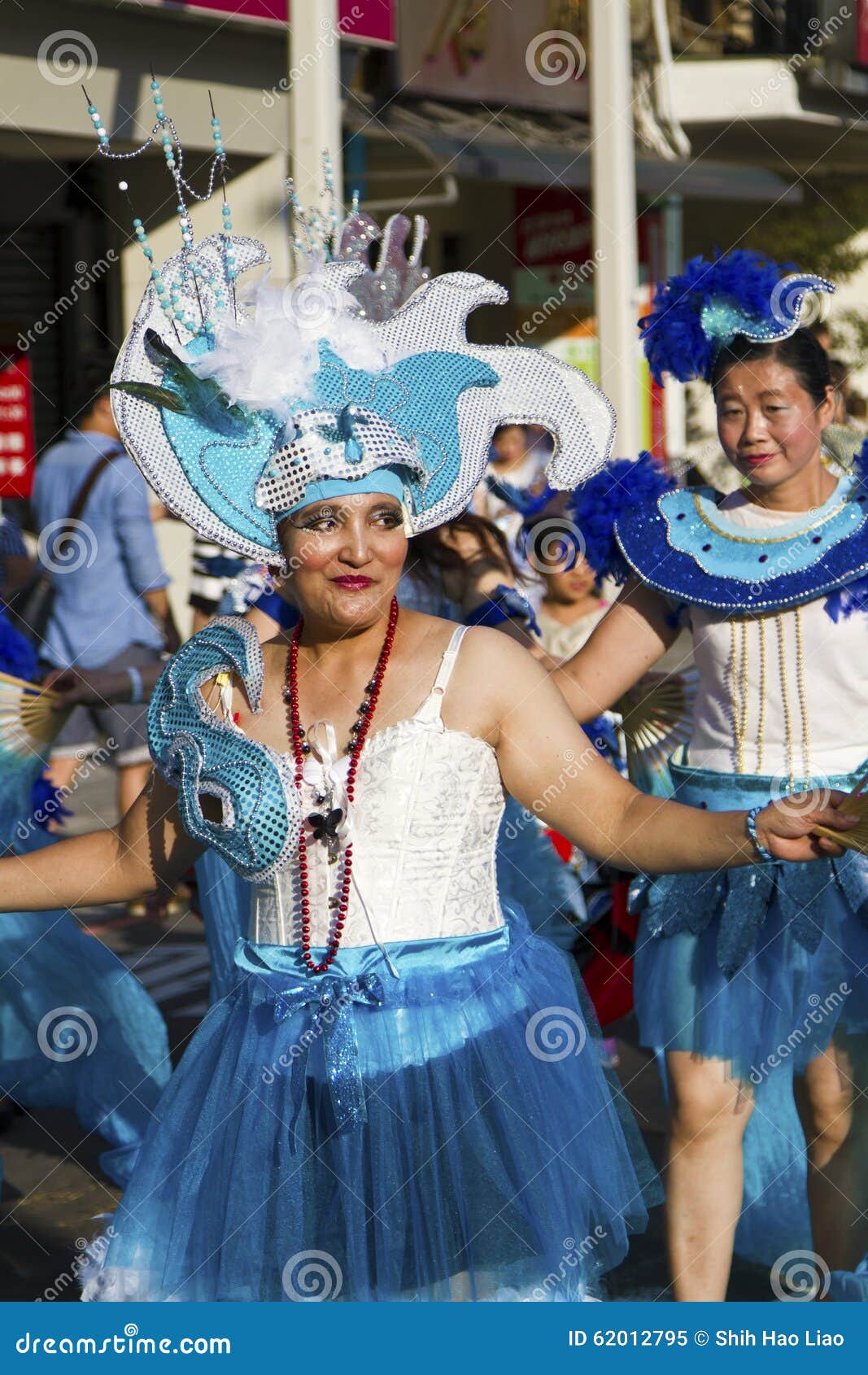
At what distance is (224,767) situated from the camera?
2637 millimetres

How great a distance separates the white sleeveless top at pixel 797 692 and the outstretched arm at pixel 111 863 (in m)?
1.36

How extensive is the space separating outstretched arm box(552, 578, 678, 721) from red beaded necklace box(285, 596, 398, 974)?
109 cm

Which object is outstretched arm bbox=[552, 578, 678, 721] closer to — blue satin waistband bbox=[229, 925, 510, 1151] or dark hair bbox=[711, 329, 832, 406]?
dark hair bbox=[711, 329, 832, 406]

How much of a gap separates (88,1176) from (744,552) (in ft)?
8.10

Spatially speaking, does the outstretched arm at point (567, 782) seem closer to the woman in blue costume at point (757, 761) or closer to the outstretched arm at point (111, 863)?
the outstretched arm at point (111, 863)

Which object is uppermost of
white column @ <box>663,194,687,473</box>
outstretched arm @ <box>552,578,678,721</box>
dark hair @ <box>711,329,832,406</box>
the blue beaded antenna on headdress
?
white column @ <box>663,194,687,473</box>

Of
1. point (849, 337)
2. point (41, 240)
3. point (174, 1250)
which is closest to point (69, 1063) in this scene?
point (174, 1250)

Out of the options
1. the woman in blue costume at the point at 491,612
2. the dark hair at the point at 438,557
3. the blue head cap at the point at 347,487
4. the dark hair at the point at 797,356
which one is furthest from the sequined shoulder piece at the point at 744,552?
the blue head cap at the point at 347,487

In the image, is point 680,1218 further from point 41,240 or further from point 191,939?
point 41,240

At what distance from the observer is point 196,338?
9.36 feet

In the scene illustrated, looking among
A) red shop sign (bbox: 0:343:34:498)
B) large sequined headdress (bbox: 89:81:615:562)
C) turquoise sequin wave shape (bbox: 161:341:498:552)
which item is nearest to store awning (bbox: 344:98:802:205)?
red shop sign (bbox: 0:343:34:498)

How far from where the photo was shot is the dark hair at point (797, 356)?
3.70 m

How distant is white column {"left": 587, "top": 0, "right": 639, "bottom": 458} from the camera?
9398 millimetres

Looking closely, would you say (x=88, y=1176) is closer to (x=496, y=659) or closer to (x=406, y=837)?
(x=406, y=837)
